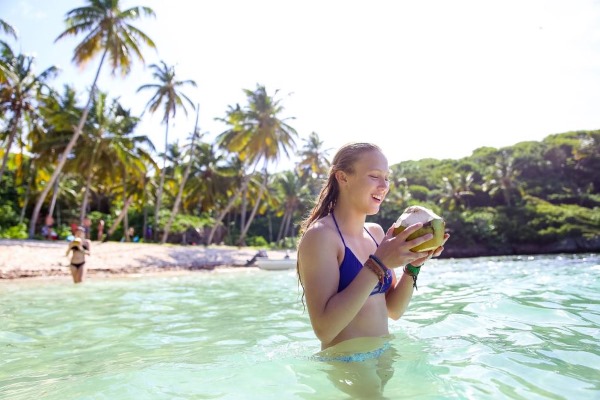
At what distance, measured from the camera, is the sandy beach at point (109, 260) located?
1550cm

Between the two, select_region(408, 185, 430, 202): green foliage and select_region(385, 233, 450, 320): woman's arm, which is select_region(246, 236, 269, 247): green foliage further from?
select_region(385, 233, 450, 320): woman's arm

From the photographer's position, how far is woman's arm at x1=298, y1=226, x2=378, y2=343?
1.96 metres

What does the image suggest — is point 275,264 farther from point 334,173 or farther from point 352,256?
point 352,256

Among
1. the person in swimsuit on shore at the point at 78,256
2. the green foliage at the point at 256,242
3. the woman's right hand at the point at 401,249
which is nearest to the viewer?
the woman's right hand at the point at 401,249

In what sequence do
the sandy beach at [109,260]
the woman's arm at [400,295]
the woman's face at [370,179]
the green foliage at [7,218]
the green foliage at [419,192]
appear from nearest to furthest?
1. the woman's face at [370,179]
2. the woman's arm at [400,295]
3. the sandy beach at [109,260]
4. the green foliage at [7,218]
5. the green foliage at [419,192]

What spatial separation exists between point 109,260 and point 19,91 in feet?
46.5

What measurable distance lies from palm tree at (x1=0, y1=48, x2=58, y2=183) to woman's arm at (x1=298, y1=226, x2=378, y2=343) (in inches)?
1138

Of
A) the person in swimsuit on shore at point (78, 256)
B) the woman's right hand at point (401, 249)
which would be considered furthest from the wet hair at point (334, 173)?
the person in swimsuit on shore at point (78, 256)

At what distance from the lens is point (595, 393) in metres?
2.00

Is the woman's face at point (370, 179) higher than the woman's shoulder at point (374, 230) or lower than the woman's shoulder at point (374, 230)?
higher

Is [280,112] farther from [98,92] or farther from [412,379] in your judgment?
[412,379]

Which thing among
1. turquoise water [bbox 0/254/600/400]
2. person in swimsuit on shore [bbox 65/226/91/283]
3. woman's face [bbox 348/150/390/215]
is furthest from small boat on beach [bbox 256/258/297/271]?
woman's face [bbox 348/150/390/215]

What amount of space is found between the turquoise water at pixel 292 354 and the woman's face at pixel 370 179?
2.94ft

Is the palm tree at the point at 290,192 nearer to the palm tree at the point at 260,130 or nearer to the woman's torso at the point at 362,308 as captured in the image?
the palm tree at the point at 260,130
